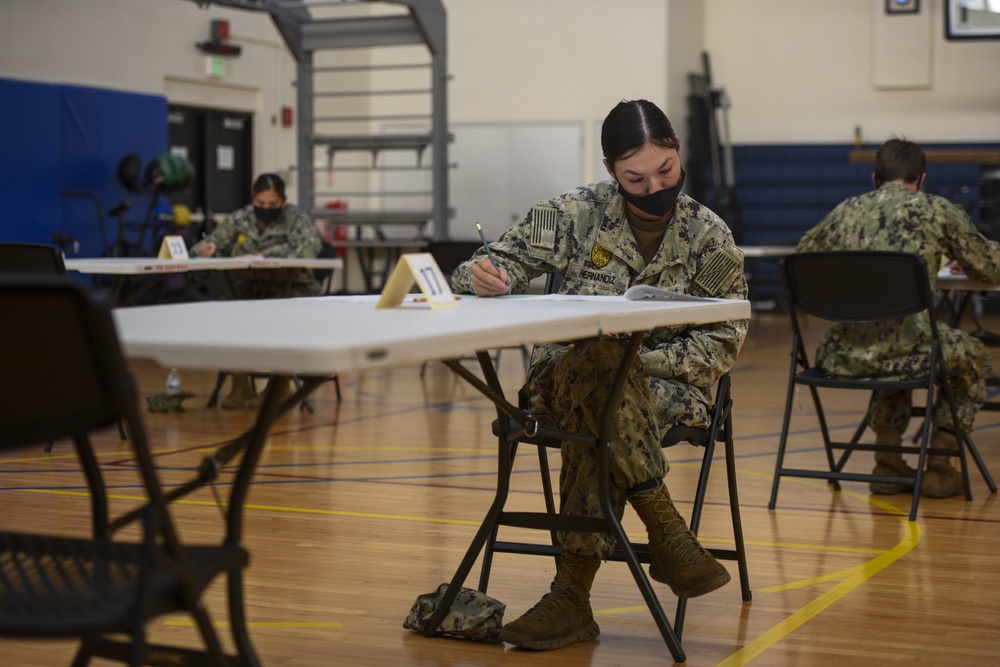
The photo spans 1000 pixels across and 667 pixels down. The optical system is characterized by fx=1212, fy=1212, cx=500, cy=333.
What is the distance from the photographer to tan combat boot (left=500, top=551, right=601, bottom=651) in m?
2.50

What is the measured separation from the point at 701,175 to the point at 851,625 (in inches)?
463

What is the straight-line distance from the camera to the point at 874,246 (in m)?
4.29

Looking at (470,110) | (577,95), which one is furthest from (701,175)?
(470,110)

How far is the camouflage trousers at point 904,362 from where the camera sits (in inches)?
161

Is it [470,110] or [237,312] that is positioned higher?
[470,110]

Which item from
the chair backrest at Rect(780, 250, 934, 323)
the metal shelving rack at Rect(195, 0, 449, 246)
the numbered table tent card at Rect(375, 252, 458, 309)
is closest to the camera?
the numbered table tent card at Rect(375, 252, 458, 309)

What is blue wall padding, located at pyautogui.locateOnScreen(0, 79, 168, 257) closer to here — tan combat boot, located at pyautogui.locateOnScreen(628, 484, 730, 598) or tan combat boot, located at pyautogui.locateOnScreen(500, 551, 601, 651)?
tan combat boot, located at pyautogui.locateOnScreen(500, 551, 601, 651)

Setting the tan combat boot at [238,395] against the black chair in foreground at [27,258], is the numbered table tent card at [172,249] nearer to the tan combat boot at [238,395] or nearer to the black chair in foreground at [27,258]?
the tan combat boot at [238,395]

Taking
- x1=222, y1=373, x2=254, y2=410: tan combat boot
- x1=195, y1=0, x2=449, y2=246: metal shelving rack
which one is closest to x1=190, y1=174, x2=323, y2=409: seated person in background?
x1=222, y1=373, x2=254, y2=410: tan combat boot

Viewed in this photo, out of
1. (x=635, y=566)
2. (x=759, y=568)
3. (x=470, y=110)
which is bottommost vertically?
(x=759, y=568)

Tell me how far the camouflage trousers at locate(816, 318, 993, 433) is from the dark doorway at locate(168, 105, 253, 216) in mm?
8380

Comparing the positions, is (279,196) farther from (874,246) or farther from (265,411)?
(265,411)

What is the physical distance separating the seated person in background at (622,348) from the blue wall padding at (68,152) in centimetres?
770

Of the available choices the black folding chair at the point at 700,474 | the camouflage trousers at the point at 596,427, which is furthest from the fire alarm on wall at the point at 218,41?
the camouflage trousers at the point at 596,427
